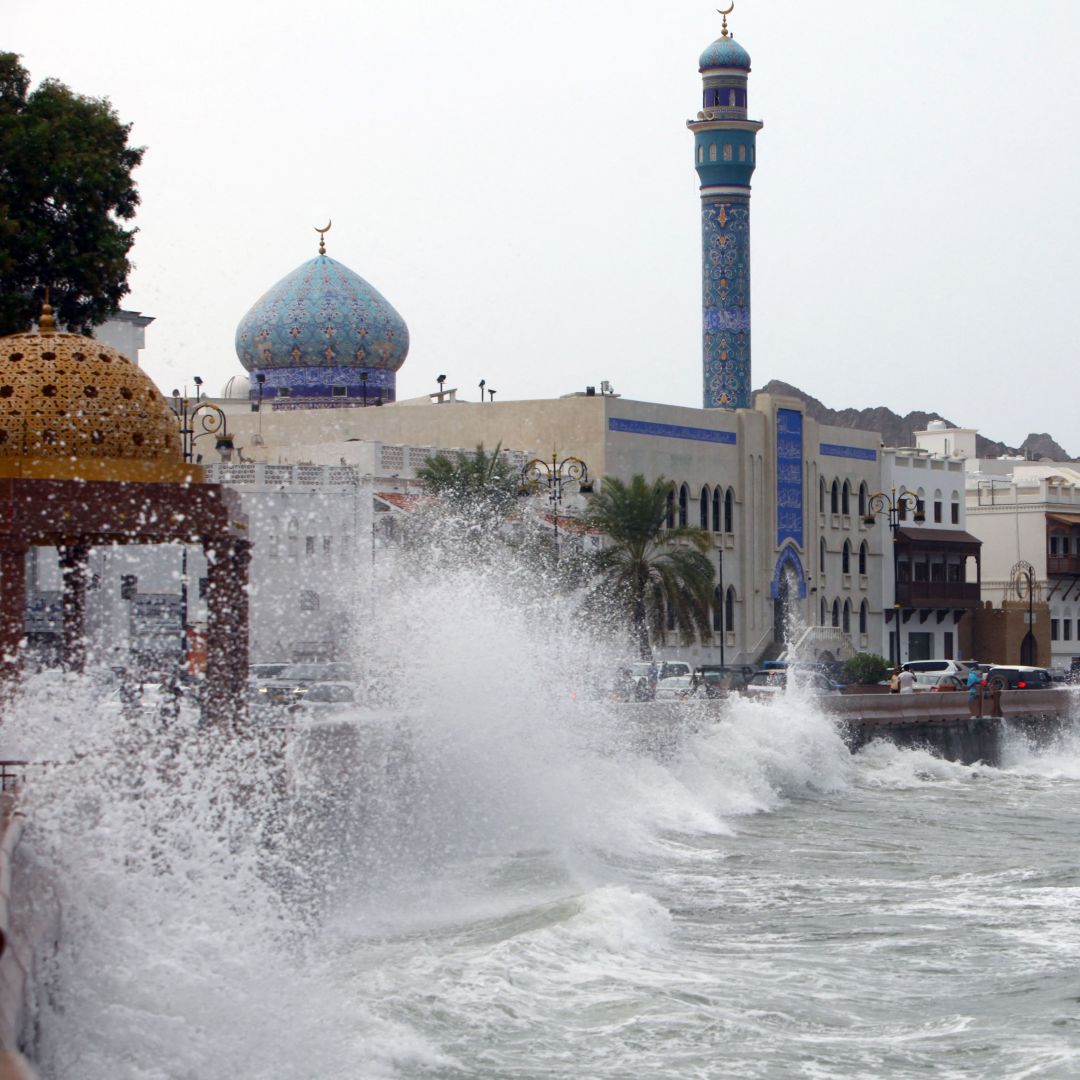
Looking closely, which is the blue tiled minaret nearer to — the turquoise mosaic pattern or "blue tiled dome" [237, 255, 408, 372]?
the turquoise mosaic pattern

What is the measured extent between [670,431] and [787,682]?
1358 cm

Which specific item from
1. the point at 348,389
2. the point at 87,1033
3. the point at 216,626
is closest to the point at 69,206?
the point at 216,626

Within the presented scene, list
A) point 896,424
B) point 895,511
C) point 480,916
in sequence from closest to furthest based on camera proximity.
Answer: point 480,916 → point 895,511 → point 896,424

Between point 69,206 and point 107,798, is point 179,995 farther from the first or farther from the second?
point 69,206

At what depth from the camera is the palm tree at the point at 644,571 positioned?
46500mm

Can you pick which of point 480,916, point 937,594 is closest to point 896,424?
point 937,594

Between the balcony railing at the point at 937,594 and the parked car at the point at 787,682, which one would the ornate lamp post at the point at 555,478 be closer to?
the parked car at the point at 787,682

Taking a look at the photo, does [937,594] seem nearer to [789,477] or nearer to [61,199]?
[789,477]

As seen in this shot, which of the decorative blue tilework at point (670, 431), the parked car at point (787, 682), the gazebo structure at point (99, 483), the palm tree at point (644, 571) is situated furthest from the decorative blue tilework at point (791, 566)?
the gazebo structure at point (99, 483)

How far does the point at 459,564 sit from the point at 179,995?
30.7 m

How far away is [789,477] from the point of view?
6188 centimetres

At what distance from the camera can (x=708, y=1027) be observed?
43.9ft

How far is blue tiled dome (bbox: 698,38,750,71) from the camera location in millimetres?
63625

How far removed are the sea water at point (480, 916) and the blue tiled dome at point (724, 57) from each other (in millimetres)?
38982
